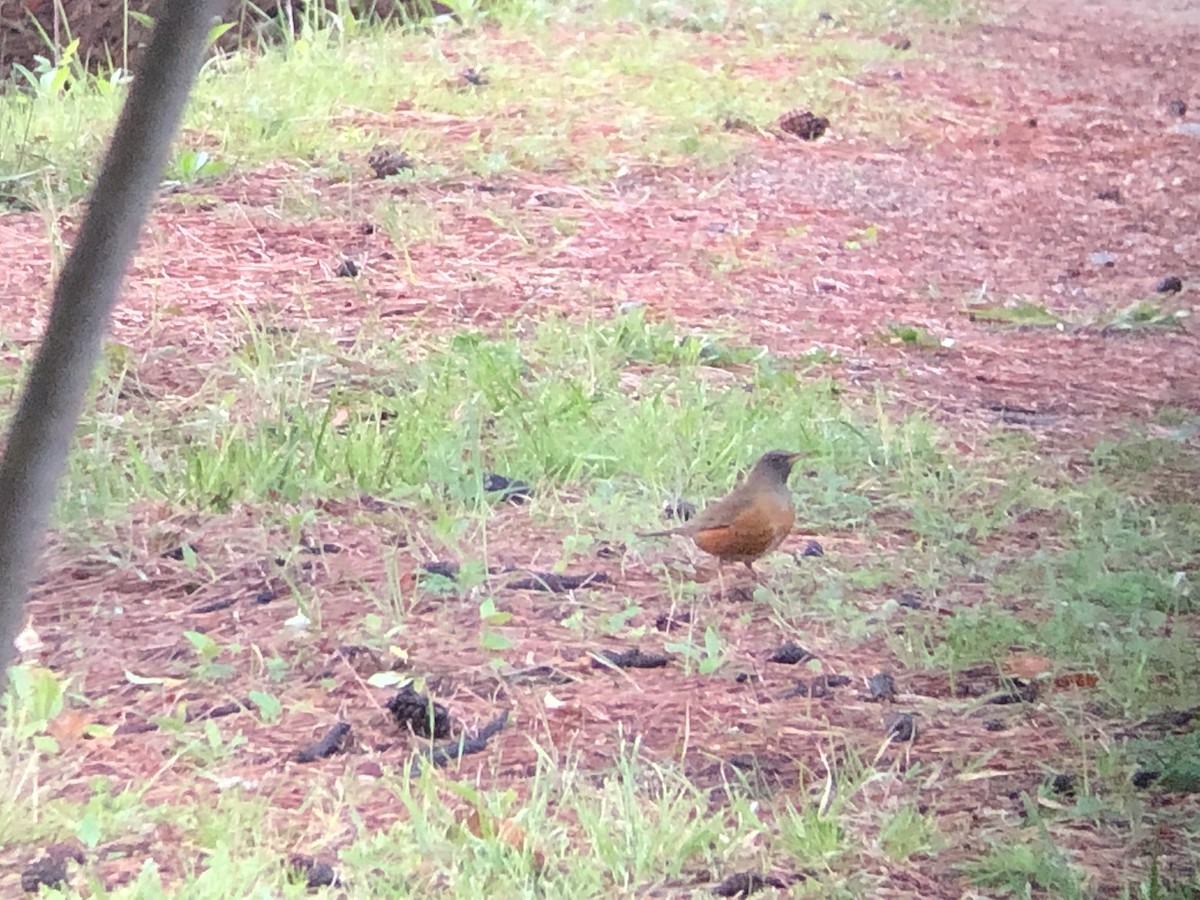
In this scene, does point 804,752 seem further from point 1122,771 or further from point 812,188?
point 812,188

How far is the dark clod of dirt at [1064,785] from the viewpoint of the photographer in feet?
7.92

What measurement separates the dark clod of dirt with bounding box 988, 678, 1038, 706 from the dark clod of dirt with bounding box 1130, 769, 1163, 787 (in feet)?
0.92

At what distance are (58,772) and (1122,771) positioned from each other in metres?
1.47

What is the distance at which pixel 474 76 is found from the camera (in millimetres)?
7074

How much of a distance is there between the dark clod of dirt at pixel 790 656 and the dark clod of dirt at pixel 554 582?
418 millimetres

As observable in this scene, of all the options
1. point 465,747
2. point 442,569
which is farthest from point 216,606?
point 465,747

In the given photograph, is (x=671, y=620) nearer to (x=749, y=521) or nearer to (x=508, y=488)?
(x=749, y=521)

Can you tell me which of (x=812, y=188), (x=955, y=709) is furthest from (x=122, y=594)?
(x=812, y=188)

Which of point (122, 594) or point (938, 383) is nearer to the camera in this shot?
point (122, 594)

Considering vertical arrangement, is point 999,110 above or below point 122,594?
below

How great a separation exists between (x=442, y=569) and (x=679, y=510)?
1.80 feet

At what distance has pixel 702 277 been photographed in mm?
5176

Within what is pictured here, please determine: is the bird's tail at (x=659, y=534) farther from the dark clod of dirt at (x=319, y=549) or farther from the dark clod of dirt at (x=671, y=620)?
the dark clod of dirt at (x=319, y=549)

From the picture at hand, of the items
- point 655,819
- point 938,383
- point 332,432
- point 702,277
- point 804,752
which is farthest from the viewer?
point 702,277
